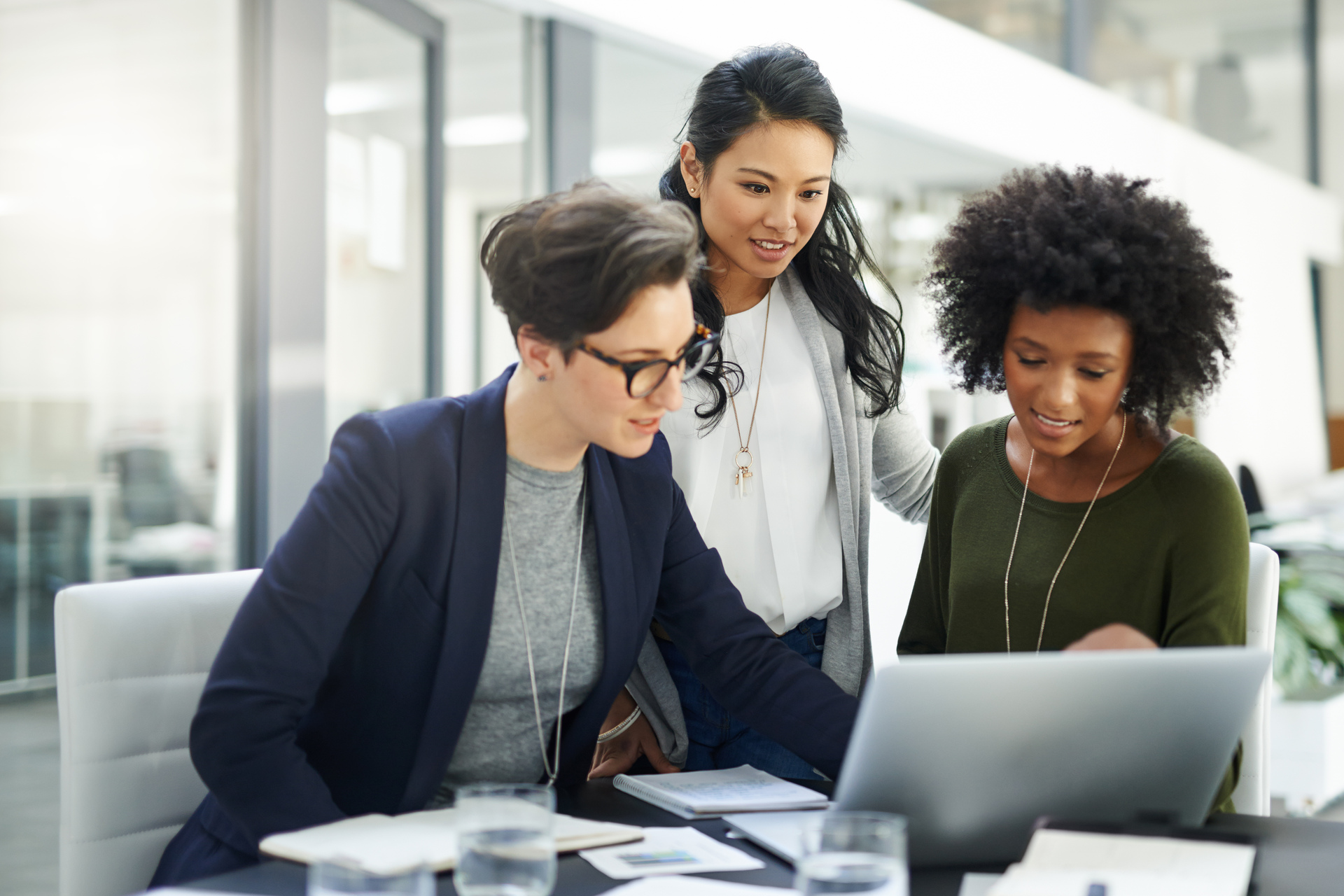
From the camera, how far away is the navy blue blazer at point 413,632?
125cm

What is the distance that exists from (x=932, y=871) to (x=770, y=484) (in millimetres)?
764

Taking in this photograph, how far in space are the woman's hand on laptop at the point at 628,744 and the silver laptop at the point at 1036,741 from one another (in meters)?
0.58

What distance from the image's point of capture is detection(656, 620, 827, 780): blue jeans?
1719mm

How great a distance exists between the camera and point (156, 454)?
9.64 ft

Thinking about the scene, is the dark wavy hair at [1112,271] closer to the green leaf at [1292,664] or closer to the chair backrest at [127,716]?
the chair backrest at [127,716]

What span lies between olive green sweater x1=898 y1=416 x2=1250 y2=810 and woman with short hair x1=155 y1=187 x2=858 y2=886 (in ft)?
0.79

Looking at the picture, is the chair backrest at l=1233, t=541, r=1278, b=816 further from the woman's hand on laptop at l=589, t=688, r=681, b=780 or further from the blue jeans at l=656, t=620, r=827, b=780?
the woman's hand on laptop at l=589, t=688, r=681, b=780

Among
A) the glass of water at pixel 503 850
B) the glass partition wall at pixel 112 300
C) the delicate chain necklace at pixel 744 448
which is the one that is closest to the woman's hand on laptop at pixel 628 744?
the delicate chain necklace at pixel 744 448

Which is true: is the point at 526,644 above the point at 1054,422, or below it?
below

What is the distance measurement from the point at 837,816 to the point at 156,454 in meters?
2.46

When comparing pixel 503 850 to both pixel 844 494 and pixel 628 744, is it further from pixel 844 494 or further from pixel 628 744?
pixel 844 494

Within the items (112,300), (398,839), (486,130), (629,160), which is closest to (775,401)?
→ (398,839)

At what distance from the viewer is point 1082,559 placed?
1.47 meters

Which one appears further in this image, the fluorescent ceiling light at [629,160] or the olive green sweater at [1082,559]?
the fluorescent ceiling light at [629,160]
